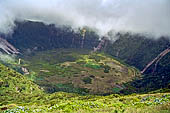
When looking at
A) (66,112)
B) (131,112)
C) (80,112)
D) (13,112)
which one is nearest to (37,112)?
(13,112)

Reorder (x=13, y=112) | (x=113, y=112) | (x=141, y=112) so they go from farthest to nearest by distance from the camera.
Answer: (x=13, y=112) → (x=113, y=112) → (x=141, y=112)

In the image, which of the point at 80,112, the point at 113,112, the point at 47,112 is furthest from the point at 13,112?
the point at 113,112

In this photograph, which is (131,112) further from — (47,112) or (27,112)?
(27,112)

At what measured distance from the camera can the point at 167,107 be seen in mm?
21156

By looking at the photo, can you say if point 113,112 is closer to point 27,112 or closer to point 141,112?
point 141,112

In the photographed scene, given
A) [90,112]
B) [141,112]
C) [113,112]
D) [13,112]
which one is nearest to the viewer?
[141,112]

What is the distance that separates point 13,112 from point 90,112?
11.5 meters

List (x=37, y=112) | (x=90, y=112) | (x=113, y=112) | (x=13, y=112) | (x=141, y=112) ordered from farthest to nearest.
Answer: (x=37, y=112) < (x=13, y=112) < (x=90, y=112) < (x=113, y=112) < (x=141, y=112)

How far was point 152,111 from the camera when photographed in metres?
20.8

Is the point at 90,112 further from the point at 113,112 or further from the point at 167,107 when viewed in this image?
the point at 167,107

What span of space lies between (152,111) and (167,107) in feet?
6.45

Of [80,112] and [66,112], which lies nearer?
[80,112]

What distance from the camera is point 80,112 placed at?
24.6 m

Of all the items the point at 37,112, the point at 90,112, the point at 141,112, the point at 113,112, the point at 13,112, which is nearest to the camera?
the point at 141,112
